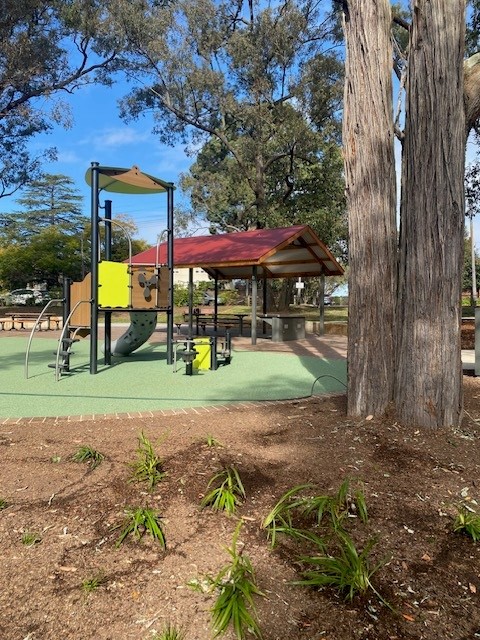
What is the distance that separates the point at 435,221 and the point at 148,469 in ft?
9.49

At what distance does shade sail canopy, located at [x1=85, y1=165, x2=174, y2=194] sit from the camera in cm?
802

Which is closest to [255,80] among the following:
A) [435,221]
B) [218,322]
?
[218,322]

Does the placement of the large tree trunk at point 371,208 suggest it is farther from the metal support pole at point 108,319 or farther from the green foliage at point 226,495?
the metal support pole at point 108,319

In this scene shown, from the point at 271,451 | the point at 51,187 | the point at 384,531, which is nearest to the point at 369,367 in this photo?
the point at 271,451

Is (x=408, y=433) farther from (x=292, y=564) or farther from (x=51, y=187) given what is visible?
(x=51, y=187)

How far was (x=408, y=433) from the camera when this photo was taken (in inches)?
156

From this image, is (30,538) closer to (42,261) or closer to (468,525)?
(468,525)

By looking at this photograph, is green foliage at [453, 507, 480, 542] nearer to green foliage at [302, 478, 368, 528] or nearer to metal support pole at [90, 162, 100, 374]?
green foliage at [302, 478, 368, 528]

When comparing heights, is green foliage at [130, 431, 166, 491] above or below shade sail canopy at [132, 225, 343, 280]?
below

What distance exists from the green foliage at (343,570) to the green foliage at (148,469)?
1161mm

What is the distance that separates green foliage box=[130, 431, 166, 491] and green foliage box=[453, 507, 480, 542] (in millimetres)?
1731

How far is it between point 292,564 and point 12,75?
22.8 metres

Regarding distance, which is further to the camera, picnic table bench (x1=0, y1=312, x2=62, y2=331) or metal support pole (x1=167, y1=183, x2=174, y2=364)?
picnic table bench (x1=0, y1=312, x2=62, y2=331)

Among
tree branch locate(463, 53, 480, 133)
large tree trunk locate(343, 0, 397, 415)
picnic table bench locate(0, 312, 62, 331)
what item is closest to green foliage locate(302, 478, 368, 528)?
large tree trunk locate(343, 0, 397, 415)
